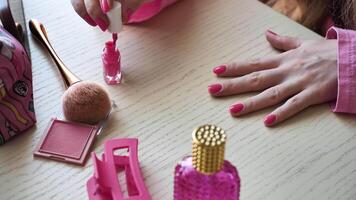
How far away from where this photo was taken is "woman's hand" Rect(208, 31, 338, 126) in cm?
70

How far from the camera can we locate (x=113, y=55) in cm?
71

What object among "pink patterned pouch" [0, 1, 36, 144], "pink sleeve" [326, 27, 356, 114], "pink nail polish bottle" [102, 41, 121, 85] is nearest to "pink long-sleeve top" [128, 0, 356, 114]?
"pink sleeve" [326, 27, 356, 114]

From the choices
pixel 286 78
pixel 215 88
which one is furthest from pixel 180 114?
pixel 286 78

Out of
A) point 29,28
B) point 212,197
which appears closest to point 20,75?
point 29,28

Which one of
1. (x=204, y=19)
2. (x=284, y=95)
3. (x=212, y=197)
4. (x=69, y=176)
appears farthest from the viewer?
(x=204, y=19)

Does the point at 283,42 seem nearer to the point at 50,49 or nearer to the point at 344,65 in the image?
the point at 344,65

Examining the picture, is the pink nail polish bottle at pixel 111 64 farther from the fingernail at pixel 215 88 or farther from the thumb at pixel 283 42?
the thumb at pixel 283 42

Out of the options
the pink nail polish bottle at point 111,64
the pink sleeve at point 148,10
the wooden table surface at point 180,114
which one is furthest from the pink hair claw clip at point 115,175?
the pink sleeve at point 148,10

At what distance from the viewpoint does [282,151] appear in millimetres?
647

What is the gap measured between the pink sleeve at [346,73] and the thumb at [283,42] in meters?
0.06

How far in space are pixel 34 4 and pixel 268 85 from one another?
0.41 metres

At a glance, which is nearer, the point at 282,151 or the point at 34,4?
the point at 282,151

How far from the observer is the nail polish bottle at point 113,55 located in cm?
70

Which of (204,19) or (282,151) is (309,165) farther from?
(204,19)
